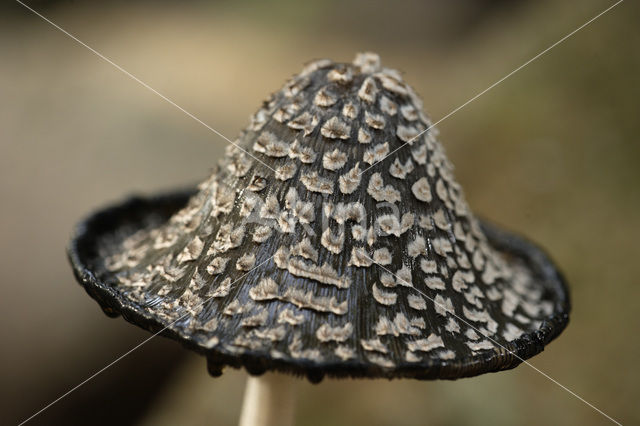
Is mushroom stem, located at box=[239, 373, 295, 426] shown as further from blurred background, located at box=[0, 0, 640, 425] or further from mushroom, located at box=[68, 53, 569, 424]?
blurred background, located at box=[0, 0, 640, 425]

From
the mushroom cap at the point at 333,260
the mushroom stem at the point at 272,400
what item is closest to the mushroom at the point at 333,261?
the mushroom cap at the point at 333,260

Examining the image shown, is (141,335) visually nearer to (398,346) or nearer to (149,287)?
(149,287)

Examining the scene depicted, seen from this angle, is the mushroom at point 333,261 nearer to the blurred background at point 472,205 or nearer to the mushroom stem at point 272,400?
the mushroom stem at point 272,400

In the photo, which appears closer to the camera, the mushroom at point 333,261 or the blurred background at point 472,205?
the mushroom at point 333,261

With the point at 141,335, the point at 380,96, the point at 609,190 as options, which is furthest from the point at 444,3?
the point at 380,96

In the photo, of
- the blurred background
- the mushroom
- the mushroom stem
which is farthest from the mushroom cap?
the blurred background

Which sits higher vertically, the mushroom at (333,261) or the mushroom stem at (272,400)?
the mushroom at (333,261)
